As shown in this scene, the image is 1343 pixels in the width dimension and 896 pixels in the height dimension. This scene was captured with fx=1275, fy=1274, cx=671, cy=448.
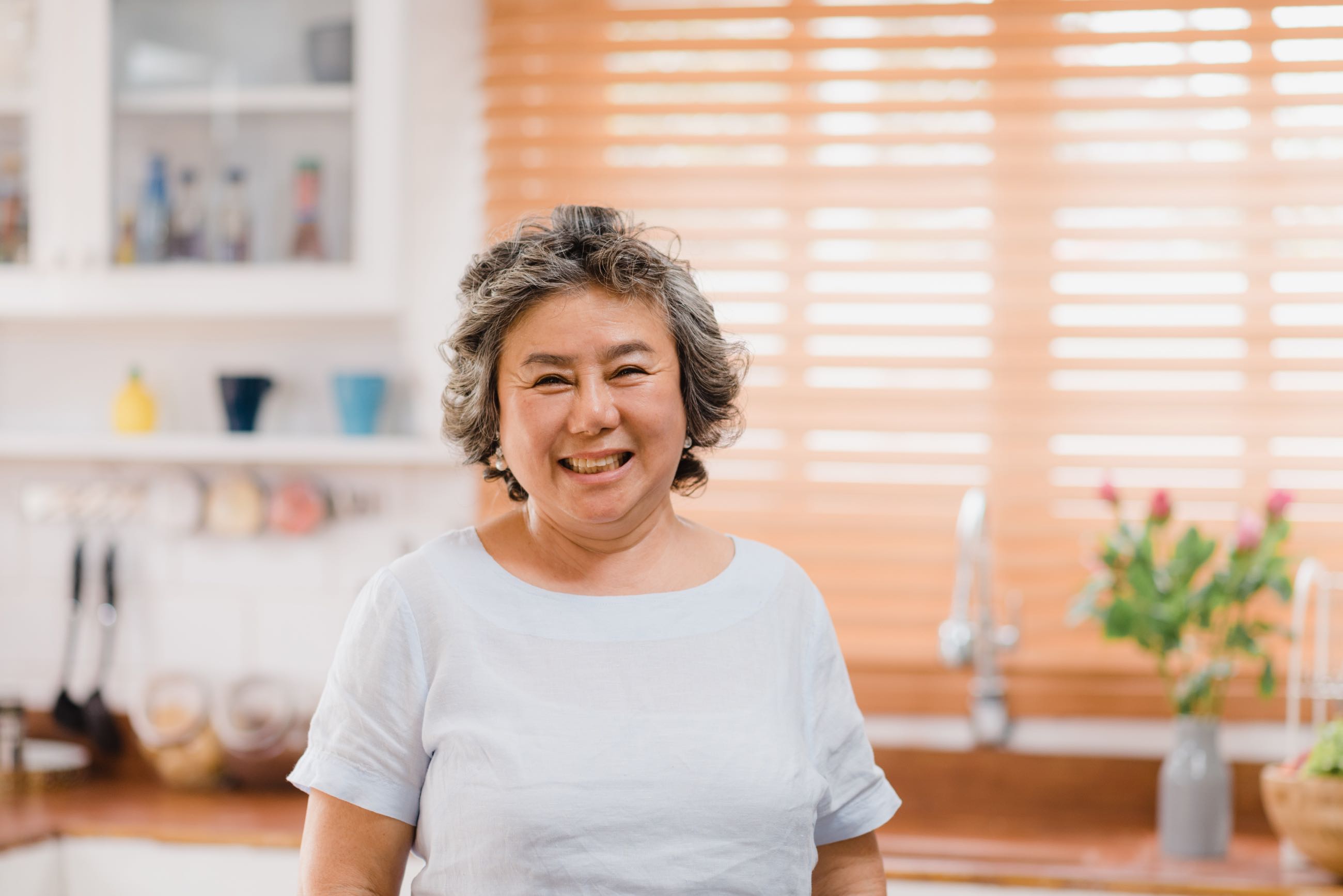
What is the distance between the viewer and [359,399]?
2.39m

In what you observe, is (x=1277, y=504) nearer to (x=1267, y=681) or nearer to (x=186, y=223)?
(x=1267, y=681)

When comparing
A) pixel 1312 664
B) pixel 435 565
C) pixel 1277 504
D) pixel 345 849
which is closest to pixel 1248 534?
pixel 1277 504

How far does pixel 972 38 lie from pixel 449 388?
4.85 ft

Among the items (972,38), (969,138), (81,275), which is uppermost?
(972,38)

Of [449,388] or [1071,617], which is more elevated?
[449,388]

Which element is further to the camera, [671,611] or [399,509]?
[399,509]

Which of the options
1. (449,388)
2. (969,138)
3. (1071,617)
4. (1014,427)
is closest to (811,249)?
(969,138)

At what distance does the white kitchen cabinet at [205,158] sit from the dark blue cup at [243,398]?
0.48ft

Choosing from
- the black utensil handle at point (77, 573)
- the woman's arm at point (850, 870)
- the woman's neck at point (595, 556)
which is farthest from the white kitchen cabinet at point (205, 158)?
the woman's arm at point (850, 870)

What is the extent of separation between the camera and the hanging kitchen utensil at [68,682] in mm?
2482

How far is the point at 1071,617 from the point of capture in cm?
213

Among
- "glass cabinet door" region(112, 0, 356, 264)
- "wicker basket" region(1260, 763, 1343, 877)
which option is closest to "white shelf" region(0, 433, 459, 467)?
"glass cabinet door" region(112, 0, 356, 264)

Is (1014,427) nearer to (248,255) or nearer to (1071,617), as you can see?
(1071,617)

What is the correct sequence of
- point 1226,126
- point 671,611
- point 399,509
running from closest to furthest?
point 671,611 < point 1226,126 < point 399,509
